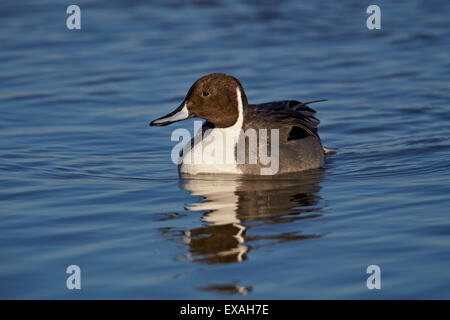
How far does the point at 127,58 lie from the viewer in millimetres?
13148

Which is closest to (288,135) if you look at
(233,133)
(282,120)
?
(282,120)

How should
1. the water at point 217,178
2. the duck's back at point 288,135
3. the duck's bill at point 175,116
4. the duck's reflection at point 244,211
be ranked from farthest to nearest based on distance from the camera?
the duck's back at point 288,135 → the duck's bill at point 175,116 → the duck's reflection at point 244,211 → the water at point 217,178

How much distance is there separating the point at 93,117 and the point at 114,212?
12.7 ft

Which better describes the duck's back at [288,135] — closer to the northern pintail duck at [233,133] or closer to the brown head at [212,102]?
the northern pintail duck at [233,133]

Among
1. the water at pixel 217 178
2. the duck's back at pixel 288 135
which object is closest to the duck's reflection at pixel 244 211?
the water at pixel 217 178

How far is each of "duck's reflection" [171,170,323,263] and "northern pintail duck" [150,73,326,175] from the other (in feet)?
0.45

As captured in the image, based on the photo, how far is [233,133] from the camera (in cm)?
786

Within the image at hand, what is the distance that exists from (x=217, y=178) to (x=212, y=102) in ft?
2.44

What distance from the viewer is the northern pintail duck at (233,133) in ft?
25.1

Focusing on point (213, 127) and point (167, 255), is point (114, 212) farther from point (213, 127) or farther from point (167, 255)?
point (213, 127)

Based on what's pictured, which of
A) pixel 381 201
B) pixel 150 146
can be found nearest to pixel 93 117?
pixel 150 146

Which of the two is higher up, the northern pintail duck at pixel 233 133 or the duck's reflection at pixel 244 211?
the northern pintail duck at pixel 233 133

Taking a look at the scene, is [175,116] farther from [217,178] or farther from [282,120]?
[282,120]

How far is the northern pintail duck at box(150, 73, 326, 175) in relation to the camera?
25.1ft
